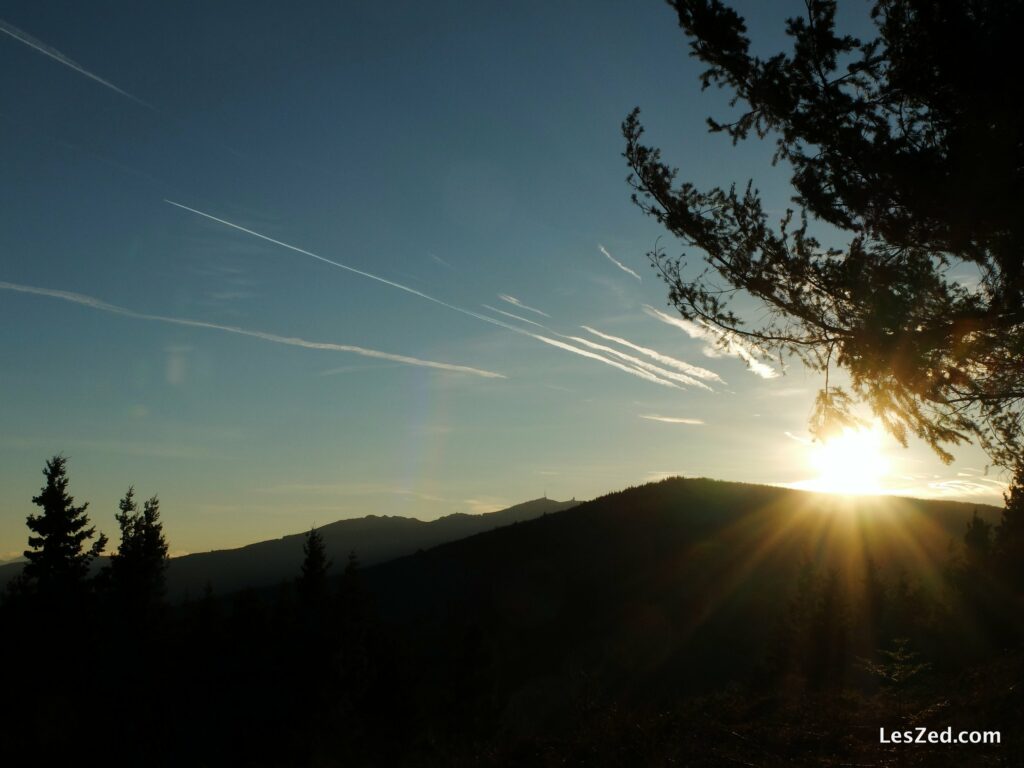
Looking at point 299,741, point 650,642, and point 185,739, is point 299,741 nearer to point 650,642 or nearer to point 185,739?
point 185,739

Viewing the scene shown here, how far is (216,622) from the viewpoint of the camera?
45719 millimetres

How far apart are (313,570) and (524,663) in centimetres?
1444

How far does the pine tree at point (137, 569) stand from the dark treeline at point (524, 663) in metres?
0.15

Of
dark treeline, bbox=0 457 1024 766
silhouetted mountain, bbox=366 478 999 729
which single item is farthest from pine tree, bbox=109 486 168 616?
silhouetted mountain, bbox=366 478 999 729

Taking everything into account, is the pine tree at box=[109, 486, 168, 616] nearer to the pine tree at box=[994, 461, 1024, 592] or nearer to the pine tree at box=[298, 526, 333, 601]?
the pine tree at box=[298, 526, 333, 601]

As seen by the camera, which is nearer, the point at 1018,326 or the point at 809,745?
the point at 809,745

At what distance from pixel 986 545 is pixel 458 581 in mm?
40971

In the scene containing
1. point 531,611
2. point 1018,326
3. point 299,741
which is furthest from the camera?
point 531,611

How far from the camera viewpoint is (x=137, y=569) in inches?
1596

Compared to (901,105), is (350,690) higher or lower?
lower

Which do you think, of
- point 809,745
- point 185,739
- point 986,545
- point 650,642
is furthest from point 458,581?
point 809,745

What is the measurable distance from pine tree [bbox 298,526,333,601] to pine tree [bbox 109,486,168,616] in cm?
787

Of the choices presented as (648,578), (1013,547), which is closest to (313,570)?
(648,578)

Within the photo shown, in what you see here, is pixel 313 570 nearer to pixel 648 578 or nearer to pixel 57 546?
pixel 57 546
